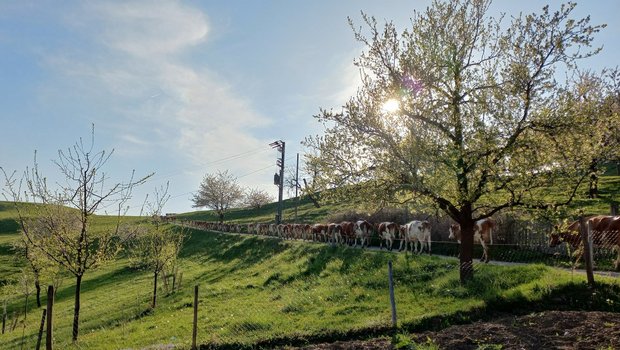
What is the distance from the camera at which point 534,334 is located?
738 centimetres

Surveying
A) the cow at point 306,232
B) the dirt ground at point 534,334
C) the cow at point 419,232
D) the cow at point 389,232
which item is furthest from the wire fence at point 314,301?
the cow at point 306,232

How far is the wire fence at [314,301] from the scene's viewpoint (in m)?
10.4

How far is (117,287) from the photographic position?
29375 millimetres

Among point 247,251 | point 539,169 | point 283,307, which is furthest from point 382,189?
point 247,251

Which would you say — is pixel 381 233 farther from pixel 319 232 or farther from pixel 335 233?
pixel 319 232

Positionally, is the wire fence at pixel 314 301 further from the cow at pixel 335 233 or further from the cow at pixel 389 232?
the cow at pixel 335 233

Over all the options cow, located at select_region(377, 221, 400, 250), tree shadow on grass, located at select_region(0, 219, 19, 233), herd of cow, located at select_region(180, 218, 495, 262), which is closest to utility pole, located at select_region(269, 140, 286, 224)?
herd of cow, located at select_region(180, 218, 495, 262)

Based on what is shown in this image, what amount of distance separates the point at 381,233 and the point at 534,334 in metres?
16.6

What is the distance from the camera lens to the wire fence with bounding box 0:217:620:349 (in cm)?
1037

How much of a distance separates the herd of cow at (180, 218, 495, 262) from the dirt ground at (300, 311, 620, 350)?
8057 mm

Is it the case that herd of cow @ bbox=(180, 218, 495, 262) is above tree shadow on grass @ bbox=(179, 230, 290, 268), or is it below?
above

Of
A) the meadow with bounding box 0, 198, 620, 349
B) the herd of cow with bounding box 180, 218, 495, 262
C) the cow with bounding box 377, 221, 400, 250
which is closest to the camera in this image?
the meadow with bounding box 0, 198, 620, 349

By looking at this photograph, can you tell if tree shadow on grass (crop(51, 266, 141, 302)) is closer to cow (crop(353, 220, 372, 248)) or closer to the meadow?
the meadow

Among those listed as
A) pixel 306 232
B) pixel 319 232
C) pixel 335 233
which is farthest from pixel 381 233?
pixel 306 232
